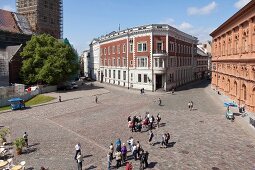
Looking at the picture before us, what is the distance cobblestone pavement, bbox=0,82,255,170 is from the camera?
63.6 feet

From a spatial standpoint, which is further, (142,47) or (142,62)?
(142,62)

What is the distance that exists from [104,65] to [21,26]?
89.0 ft

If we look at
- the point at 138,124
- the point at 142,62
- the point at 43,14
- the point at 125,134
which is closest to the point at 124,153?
the point at 125,134

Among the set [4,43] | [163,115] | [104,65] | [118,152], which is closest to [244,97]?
[163,115]

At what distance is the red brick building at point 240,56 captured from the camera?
3431cm

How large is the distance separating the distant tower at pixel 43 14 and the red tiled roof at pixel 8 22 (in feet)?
42.3

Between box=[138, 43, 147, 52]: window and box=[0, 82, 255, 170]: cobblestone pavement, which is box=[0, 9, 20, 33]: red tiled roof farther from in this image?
box=[0, 82, 255, 170]: cobblestone pavement

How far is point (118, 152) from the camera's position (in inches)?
736

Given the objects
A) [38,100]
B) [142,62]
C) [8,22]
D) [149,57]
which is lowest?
[38,100]

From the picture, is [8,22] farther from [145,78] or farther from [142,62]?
[145,78]

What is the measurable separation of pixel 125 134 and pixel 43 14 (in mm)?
78637

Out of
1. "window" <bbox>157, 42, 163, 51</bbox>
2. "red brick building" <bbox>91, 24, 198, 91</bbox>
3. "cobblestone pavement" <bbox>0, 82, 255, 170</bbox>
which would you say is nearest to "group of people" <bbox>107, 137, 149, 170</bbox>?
"cobblestone pavement" <bbox>0, 82, 255, 170</bbox>

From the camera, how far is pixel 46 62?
54.2 m

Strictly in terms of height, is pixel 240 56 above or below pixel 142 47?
below
